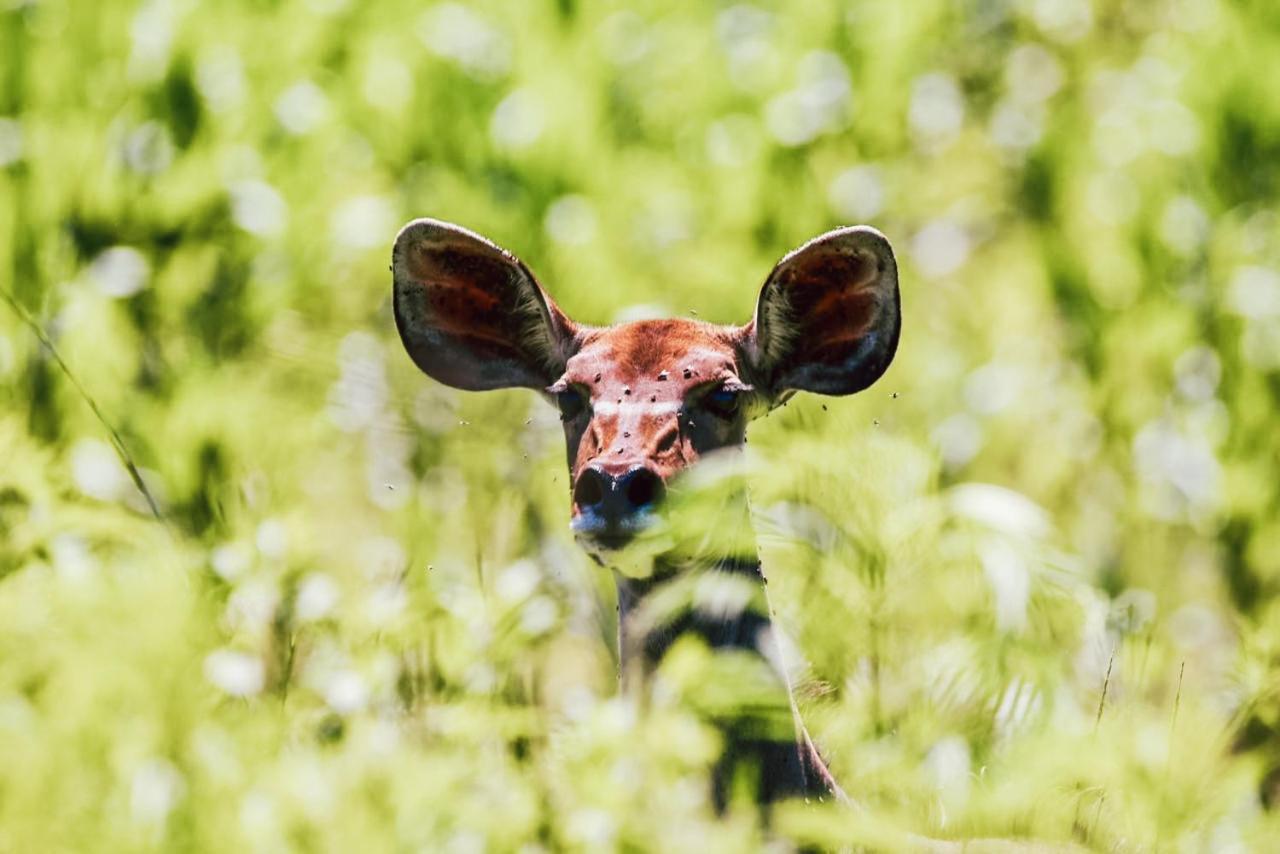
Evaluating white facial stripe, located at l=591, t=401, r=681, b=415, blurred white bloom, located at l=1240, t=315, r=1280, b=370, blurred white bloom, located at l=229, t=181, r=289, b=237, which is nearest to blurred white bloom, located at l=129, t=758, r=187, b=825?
white facial stripe, located at l=591, t=401, r=681, b=415

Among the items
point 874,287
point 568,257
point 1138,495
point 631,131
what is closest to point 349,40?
point 631,131

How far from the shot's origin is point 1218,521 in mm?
6398

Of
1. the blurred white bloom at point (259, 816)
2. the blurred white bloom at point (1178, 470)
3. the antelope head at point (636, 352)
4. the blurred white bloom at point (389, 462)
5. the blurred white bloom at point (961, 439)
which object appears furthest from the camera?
the blurred white bloom at point (1178, 470)

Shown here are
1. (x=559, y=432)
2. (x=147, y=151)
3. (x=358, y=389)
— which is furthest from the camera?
(x=147, y=151)

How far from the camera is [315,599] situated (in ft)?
14.1

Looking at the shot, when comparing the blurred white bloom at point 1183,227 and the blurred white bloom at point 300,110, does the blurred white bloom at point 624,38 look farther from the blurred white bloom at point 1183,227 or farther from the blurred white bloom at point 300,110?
the blurred white bloom at point 1183,227

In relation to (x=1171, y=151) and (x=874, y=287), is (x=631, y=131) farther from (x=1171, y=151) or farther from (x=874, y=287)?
(x=874, y=287)

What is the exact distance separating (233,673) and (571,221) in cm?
300

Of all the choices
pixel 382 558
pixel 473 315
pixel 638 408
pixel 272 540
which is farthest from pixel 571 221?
pixel 638 408

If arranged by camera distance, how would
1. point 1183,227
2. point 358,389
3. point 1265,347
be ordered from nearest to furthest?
point 358,389 → point 1265,347 → point 1183,227

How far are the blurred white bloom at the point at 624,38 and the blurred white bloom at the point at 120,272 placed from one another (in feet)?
6.79

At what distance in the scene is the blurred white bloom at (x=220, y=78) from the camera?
7.16m

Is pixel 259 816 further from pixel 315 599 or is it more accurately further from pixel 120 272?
pixel 120 272

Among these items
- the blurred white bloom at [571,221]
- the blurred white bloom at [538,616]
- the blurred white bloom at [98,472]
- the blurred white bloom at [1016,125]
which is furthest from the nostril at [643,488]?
the blurred white bloom at [1016,125]
